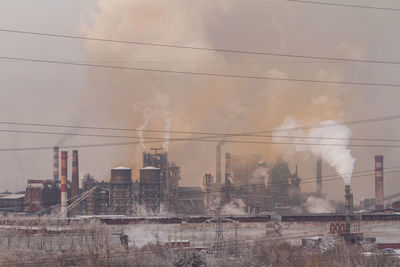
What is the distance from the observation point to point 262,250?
38062 mm

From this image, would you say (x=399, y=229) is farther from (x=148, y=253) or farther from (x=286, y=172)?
(x=148, y=253)

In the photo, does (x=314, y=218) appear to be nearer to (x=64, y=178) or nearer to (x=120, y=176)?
(x=120, y=176)

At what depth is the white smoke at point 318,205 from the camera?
6662 centimetres

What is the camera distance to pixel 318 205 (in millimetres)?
67000

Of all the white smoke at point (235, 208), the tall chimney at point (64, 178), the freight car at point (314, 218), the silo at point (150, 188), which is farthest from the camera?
the white smoke at point (235, 208)

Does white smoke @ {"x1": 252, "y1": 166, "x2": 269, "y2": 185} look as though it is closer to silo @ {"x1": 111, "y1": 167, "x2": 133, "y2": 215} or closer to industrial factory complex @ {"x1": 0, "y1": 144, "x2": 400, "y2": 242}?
industrial factory complex @ {"x1": 0, "y1": 144, "x2": 400, "y2": 242}

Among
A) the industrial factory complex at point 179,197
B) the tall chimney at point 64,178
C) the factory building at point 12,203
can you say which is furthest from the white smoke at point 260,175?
the factory building at point 12,203

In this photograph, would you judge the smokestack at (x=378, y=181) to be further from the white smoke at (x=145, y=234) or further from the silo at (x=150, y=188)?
the white smoke at (x=145, y=234)

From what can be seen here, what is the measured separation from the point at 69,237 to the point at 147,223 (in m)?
13.2

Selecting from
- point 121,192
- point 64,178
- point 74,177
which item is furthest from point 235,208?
point 64,178

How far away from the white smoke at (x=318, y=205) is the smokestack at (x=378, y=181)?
5208 millimetres

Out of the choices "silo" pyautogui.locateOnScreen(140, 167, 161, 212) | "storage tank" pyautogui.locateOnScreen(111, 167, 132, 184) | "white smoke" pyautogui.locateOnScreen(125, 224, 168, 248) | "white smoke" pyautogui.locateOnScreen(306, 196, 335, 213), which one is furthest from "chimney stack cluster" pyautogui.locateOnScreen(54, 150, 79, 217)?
"white smoke" pyautogui.locateOnScreen(306, 196, 335, 213)

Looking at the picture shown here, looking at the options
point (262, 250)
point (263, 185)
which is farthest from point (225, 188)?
point (262, 250)

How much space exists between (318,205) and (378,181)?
296 inches
